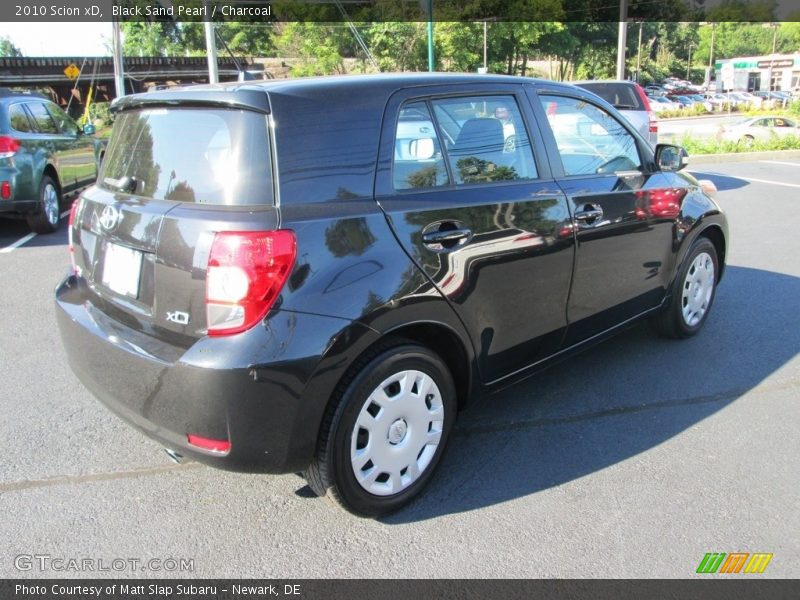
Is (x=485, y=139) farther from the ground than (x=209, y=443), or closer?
farther from the ground

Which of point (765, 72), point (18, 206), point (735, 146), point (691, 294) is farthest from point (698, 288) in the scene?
point (765, 72)

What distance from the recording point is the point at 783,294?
19.1ft

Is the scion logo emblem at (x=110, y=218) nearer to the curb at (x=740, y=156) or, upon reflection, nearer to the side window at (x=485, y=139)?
the side window at (x=485, y=139)

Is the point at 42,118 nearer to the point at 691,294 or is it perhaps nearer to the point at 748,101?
the point at 691,294

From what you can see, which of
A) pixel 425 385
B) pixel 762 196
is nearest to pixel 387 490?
pixel 425 385

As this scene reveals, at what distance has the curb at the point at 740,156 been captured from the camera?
15938 millimetres

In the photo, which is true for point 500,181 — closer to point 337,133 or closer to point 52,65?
point 337,133

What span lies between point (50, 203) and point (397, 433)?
7.55m

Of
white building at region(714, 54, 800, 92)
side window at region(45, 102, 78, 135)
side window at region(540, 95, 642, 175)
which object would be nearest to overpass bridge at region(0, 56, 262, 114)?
side window at region(45, 102, 78, 135)

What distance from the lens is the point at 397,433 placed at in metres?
2.84

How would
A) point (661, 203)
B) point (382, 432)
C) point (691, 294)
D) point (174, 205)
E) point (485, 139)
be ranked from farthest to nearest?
point (691, 294), point (661, 203), point (485, 139), point (382, 432), point (174, 205)

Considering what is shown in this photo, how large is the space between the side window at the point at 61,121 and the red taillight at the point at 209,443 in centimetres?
853

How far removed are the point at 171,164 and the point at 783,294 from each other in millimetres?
5204
